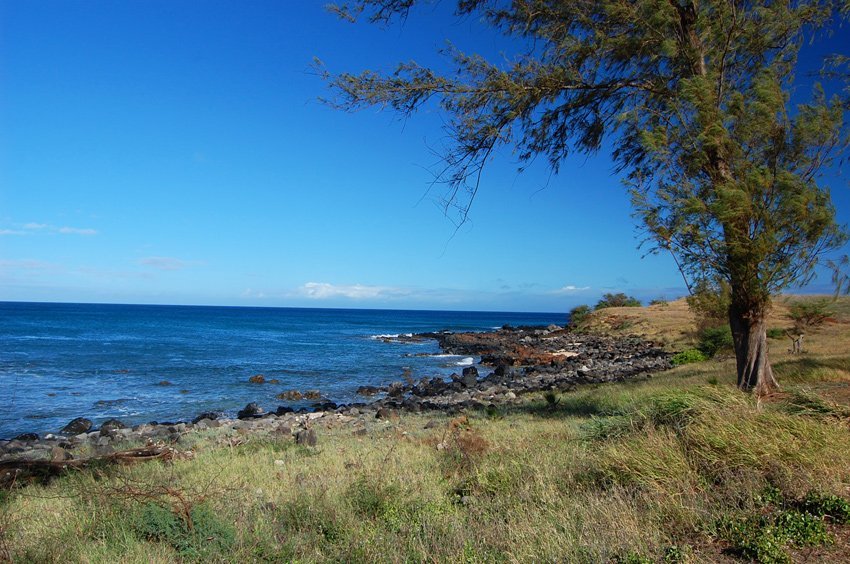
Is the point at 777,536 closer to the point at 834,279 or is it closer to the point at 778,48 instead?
the point at 834,279

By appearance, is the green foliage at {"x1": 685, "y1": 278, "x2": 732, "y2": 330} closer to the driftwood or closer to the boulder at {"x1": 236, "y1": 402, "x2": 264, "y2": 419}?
the driftwood

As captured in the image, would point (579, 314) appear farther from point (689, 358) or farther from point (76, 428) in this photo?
point (76, 428)

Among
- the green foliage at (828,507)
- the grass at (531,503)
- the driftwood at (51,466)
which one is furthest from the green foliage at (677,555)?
the driftwood at (51,466)

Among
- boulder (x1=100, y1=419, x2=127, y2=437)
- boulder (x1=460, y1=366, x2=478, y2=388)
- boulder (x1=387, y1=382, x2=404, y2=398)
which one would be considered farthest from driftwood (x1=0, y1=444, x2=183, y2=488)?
boulder (x1=460, y1=366, x2=478, y2=388)

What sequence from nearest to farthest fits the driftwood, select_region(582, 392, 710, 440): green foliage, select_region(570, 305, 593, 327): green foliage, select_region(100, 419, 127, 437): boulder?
select_region(582, 392, 710, 440): green foliage
the driftwood
select_region(100, 419, 127, 437): boulder
select_region(570, 305, 593, 327): green foliage

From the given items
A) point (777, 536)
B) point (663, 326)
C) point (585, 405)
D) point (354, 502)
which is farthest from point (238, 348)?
point (777, 536)

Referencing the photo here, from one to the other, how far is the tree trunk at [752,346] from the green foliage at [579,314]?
57.5 meters

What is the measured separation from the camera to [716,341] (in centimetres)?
2472

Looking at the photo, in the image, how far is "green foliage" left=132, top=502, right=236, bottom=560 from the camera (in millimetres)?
4516

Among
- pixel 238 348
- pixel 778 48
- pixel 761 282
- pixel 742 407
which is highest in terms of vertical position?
pixel 778 48

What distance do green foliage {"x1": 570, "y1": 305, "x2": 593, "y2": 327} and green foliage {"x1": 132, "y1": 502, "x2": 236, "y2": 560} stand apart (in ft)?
209

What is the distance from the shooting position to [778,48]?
957 cm

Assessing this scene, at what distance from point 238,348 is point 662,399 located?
46.1m

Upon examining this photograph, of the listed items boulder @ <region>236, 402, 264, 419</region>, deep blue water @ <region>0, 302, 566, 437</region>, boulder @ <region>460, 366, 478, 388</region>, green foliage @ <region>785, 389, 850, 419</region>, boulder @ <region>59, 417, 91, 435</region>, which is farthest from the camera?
boulder @ <region>460, 366, 478, 388</region>
